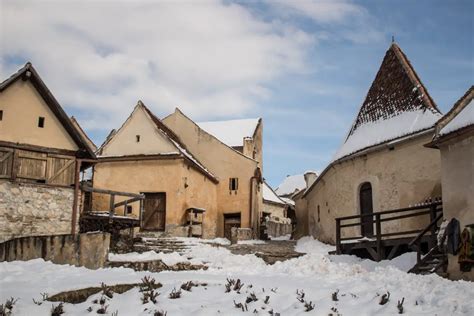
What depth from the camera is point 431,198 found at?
17.0 meters

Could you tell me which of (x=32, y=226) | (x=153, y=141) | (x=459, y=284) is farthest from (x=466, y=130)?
(x=153, y=141)

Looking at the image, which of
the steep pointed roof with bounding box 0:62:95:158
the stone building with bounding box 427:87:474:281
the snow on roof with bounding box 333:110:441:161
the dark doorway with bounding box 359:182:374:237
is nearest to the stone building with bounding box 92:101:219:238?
the steep pointed roof with bounding box 0:62:95:158

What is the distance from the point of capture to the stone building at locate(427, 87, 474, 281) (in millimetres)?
11531

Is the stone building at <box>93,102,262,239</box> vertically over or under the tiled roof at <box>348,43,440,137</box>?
under

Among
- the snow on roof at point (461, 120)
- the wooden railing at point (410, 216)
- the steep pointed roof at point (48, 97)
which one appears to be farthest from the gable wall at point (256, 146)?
the snow on roof at point (461, 120)

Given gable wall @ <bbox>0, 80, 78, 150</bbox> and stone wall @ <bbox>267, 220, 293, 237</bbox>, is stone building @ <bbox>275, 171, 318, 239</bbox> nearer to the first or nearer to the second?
stone wall @ <bbox>267, 220, 293, 237</bbox>

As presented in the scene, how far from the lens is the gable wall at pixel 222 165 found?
3178cm

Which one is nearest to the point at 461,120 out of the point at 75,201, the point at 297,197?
the point at 75,201

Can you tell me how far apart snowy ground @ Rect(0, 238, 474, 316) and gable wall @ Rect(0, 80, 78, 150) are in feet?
21.8

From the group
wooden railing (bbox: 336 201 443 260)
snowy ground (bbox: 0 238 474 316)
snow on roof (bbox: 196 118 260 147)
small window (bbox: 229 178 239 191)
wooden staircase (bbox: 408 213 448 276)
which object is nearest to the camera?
snowy ground (bbox: 0 238 474 316)

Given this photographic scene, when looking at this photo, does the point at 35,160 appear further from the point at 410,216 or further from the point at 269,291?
the point at 410,216

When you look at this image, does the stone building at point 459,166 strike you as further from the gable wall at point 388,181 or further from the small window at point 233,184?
the small window at point 233,184

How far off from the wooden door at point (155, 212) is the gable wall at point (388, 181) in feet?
27.1

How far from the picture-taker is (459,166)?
1209 cm
